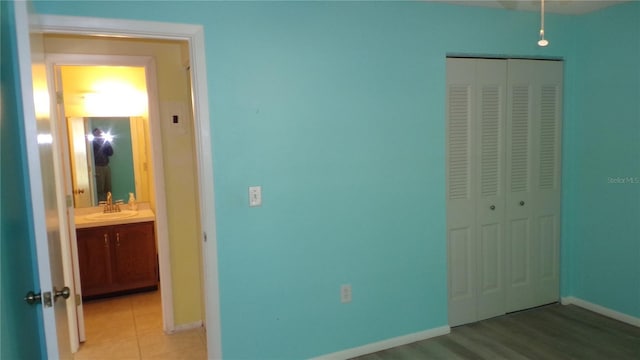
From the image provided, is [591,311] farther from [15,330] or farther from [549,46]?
[15,330]

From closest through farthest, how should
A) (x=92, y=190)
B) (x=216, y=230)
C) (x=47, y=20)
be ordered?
(x=47, y=20) < (x=216, y=230) < (x=92, y=190)

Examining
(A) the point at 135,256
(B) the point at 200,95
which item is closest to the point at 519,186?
(B) the point at 200,95

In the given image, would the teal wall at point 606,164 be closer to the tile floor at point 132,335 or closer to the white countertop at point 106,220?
the tile floor at point 132,335

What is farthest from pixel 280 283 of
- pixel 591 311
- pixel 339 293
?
pixel 591 311

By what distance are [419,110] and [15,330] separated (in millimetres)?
2482

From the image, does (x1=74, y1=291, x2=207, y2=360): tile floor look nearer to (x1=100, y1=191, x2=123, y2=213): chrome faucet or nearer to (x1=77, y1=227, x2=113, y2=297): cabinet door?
(x1=77, y1=227, x2=113, y2=297): cabinet door

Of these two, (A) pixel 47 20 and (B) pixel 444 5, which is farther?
(B) pixel 444 5

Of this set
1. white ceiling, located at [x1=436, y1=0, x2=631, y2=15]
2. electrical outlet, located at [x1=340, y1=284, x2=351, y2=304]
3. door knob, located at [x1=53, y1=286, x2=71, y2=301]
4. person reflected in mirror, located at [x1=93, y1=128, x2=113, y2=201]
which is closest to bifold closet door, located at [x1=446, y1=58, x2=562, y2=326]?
white ceiling, located at [x1=436, y1=0, x2=631, y2=15]

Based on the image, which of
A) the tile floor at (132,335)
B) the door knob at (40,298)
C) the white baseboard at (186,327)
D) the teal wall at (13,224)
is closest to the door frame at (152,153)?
the white baseboard at (186,327)

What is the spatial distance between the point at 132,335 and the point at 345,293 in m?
1.78

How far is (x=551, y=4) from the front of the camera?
313cm

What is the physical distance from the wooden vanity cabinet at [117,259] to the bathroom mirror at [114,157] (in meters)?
0.47

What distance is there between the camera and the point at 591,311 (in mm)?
3480

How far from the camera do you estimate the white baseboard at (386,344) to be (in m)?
2.84
